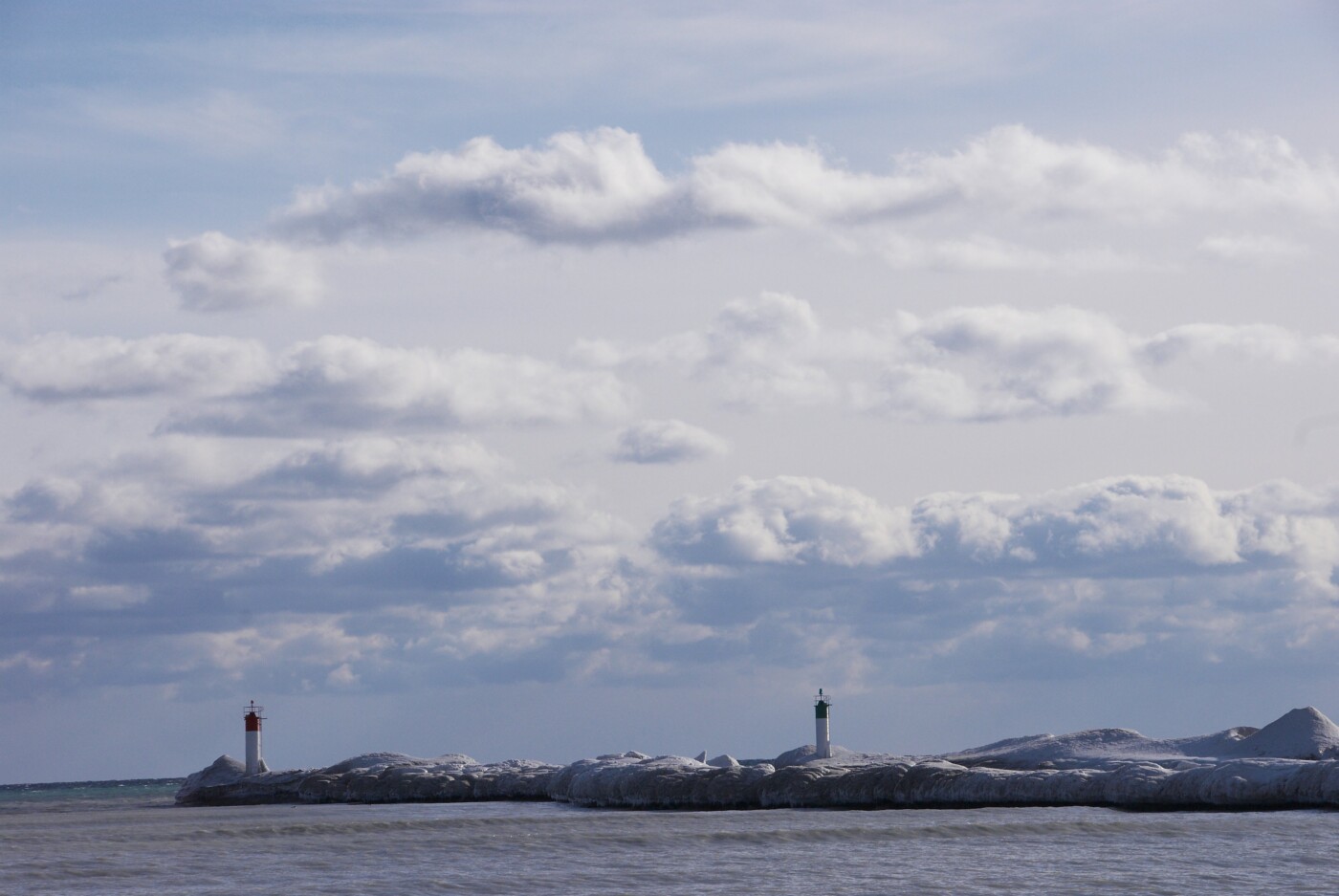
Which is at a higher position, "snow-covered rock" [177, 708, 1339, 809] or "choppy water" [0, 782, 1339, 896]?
"snow-covered rock" [177, 708, 1339, 809]

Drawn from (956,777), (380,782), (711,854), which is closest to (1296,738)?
(956,777)

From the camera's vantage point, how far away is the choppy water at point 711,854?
67.4ft

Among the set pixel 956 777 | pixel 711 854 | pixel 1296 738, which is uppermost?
pixel 1296 738

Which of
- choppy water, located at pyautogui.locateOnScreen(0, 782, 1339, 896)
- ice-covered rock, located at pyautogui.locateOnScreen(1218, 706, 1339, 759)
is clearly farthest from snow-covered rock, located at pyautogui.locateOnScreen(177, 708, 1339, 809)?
choppy water, located at pyautogui.locateOnScreen(0, 782, 1339, 896)

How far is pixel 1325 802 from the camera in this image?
2942cm

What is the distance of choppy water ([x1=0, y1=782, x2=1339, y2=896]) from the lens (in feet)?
67.4

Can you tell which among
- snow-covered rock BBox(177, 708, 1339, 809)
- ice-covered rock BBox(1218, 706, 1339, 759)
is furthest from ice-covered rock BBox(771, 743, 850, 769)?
ice-covered rock BBox(1218, 706, 1339, 759)

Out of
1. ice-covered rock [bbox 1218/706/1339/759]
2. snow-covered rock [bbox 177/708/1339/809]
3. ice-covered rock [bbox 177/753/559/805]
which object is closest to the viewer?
snow-covered rock [bbox 177/708/1339/809]

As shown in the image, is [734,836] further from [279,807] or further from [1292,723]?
[279,807]

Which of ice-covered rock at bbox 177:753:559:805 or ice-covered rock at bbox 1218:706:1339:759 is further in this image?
ice-covered rock at bbox 177:753:559:805

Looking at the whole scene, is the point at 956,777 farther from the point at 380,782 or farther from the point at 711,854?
the point at 380,782

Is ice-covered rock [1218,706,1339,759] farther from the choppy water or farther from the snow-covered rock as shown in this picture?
the choppy water

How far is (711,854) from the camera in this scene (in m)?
24.9

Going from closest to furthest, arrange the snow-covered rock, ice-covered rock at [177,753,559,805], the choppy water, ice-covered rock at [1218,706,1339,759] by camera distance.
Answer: the choppy water
the snow-covered rock
ice-covered rock at [1218,706,1339,759]
ice-covered rock at [177,753,559,805]
